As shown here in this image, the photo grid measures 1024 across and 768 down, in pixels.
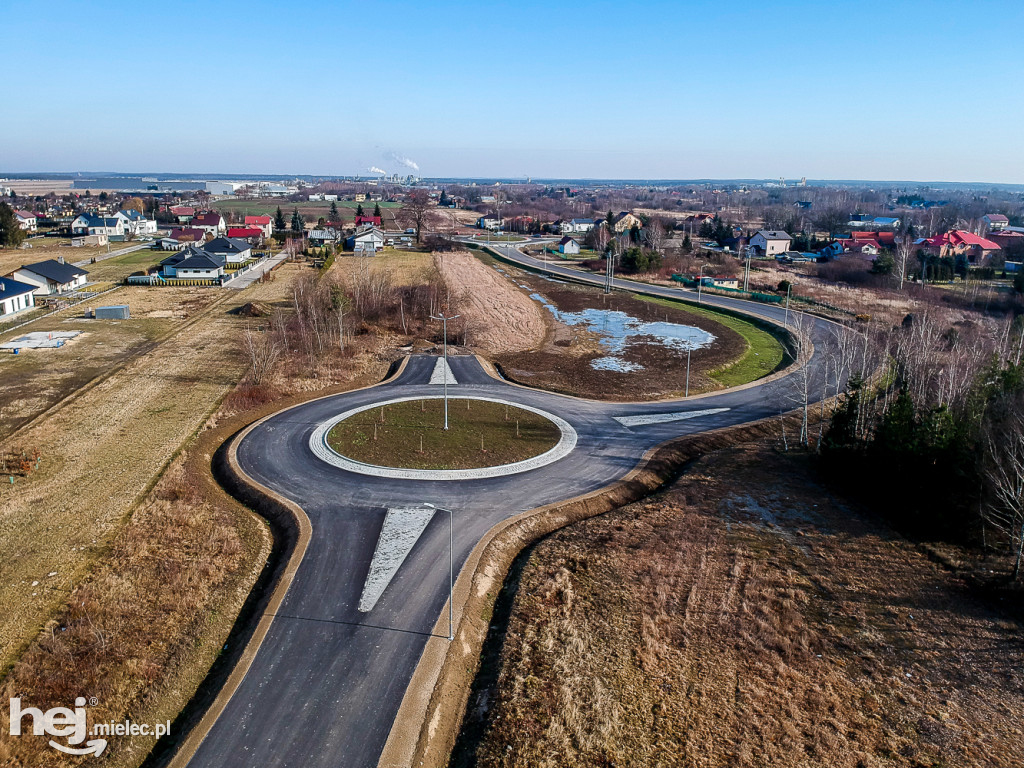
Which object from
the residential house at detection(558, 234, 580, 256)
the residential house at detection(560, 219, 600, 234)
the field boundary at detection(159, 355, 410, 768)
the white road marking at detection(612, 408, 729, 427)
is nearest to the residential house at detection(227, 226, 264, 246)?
the residential house at detection(558, 234, 580, 256)

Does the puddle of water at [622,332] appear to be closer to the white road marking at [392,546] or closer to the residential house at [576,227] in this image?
the white road marking at [392,546]

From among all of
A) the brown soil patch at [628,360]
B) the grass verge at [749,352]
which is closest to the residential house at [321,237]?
the brown soil patch at [628,360]

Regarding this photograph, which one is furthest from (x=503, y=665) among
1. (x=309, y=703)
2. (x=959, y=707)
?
(x=959, y=707)

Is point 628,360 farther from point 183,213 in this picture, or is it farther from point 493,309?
point 183,213

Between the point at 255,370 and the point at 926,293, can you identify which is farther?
the point at 926,293

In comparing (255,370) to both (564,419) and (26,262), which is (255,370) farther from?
(26,262)

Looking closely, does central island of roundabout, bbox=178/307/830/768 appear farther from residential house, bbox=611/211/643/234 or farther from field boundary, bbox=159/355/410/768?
residential house, bbox=611/211/643/234

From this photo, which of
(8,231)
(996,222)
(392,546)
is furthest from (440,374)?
(996,222)
